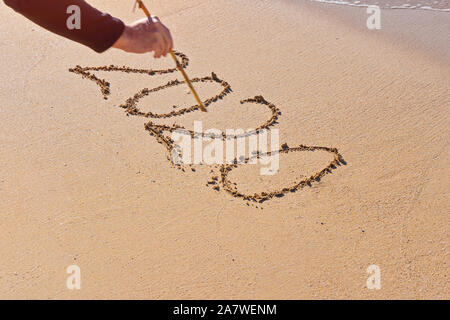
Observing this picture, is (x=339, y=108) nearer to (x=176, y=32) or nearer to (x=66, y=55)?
(x=176, y=32)

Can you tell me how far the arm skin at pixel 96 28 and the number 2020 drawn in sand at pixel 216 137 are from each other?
117 cm

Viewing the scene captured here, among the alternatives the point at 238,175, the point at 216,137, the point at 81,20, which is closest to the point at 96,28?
the point at 81,20

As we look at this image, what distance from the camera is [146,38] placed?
82.1 inches

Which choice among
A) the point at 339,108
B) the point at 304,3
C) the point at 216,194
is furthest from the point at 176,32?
the point at 216,194

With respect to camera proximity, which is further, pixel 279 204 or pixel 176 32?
pixel 176 32

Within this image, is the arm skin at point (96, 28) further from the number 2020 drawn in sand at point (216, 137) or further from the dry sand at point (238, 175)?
the number 2020 drawn in sand at point (216, 137)

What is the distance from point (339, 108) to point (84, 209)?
1736mm

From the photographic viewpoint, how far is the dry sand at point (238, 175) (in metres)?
2.60

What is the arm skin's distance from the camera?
191cm

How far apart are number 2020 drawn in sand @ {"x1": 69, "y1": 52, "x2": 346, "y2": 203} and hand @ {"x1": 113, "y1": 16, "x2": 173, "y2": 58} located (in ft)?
3.80

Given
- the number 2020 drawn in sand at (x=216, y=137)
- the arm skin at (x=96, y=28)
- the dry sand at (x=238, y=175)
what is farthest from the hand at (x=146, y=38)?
the number 2020 drawn in sand at (x=216, y=137)

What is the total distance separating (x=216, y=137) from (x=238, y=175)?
1.29 ft

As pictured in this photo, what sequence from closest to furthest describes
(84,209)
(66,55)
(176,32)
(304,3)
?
(84,209)
(66,55)
(176,32)
(304,3)
